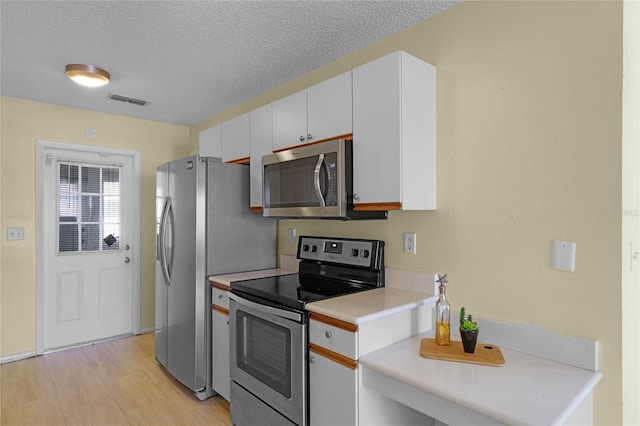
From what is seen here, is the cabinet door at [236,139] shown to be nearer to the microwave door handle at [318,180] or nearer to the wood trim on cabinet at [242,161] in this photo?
the wood trim on cabinet at [242,161]

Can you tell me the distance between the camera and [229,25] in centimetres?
207

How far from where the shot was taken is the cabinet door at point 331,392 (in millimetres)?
1604

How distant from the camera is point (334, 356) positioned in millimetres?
1687

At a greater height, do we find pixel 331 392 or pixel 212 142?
pixel 212 142

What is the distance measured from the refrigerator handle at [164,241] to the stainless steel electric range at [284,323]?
97cm

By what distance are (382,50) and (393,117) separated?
2.43ft

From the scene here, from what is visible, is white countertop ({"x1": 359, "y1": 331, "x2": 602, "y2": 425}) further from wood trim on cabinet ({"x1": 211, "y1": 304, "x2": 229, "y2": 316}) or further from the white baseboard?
the white baseboard

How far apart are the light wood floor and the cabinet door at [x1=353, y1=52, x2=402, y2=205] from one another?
72.0 inches

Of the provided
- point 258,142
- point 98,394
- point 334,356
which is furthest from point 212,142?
point 334,356

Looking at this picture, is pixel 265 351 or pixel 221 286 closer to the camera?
pixel 265 351

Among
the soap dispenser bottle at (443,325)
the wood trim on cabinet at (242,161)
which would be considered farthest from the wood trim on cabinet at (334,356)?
the wood trim on cabinet at (242,161)

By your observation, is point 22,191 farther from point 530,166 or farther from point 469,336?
point 530,166

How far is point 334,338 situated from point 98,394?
2.17m

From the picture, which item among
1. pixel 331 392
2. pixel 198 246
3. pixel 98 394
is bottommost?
pixel 98 394
